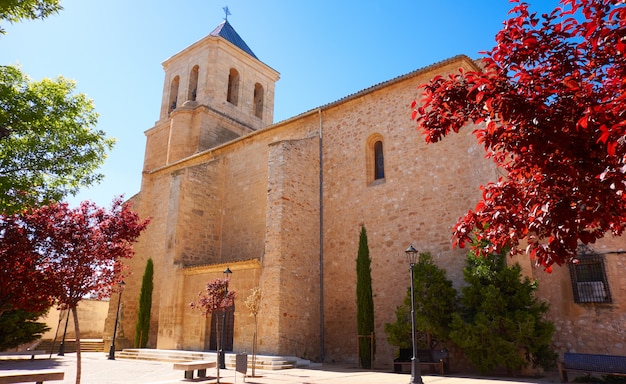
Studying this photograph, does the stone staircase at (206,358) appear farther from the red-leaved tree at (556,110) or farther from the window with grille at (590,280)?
the red-leaved tree at (556,110)

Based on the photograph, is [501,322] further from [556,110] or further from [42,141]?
[42,141]

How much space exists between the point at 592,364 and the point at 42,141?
38.3 ft

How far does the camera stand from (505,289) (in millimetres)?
10195

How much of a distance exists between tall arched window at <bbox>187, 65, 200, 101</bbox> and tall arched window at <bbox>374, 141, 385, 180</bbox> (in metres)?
14.1

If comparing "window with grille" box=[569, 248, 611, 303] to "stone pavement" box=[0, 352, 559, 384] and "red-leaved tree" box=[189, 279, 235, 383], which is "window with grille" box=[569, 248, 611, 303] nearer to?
"stone pavement" box=[0, 352, 559, 384]

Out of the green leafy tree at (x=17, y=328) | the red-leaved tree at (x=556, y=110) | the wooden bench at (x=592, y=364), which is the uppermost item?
the red-leaved tree at (x=556, y=110)

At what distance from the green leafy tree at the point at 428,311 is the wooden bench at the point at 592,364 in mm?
2528

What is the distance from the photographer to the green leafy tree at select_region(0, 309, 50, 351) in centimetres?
1625

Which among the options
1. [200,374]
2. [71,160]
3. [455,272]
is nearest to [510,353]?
[455,272]

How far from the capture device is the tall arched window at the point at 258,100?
1062 inches

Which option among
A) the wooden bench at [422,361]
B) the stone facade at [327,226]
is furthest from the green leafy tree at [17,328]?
the wooden bench at [422,361]

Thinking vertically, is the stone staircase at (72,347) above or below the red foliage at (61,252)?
below

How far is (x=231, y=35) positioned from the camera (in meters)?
27.2

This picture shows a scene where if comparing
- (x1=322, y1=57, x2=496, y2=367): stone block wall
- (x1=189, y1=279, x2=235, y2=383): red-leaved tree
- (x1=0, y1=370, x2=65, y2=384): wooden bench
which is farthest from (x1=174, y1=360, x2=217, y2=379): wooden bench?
(x1=322, y1=57, x2=496, y2=367): stone block wall
